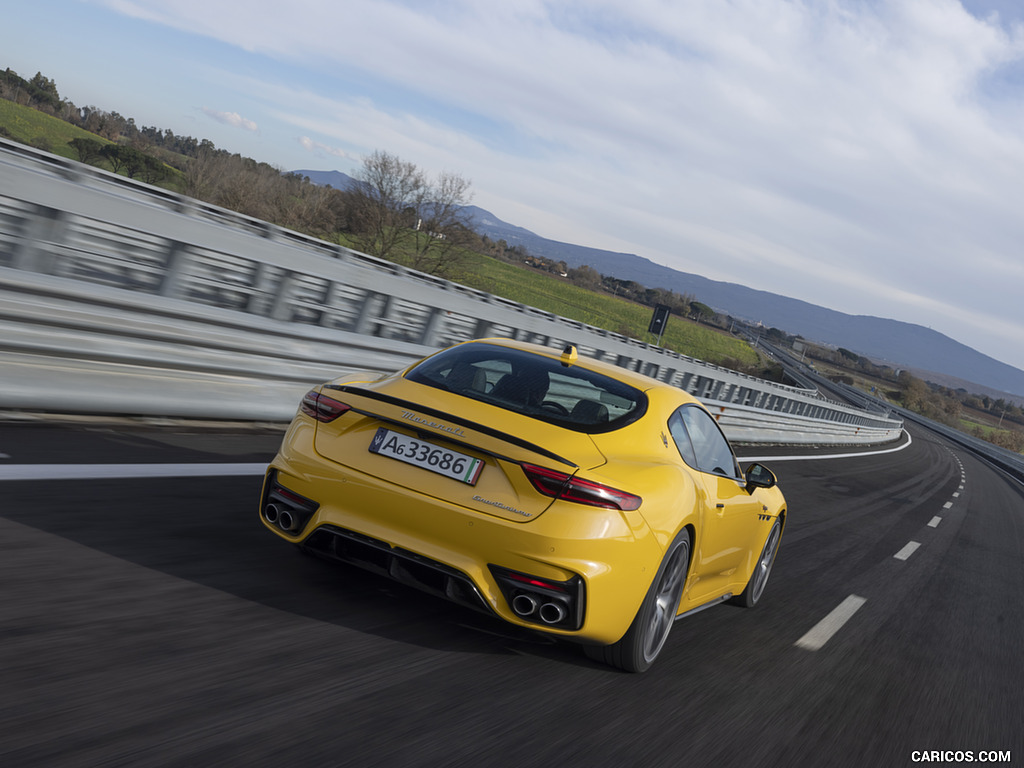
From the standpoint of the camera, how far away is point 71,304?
22.0 ft

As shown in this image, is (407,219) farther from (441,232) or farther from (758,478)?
(758,478)

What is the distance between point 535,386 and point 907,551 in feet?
28.4

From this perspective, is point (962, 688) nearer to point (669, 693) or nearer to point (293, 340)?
point (669, 693)

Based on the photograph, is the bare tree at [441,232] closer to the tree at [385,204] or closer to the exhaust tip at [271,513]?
the tree at [385,204]

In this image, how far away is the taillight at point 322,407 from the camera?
14.1 ft

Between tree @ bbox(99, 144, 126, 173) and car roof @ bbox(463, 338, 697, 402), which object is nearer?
car roof @ bbox(463, 338, 697, 402)

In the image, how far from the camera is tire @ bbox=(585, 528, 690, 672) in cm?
437

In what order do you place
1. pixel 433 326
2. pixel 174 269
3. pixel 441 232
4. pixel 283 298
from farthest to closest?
pixel 441 232, pixel 433 326, pixel 283 298, pixel 174 269

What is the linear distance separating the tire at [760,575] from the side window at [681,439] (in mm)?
1779

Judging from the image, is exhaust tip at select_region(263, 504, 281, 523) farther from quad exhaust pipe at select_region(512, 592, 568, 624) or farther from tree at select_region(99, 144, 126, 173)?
tree at select_region(99, 144, 126, 173)

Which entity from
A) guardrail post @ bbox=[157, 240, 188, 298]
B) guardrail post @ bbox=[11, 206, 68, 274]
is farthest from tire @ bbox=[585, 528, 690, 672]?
guardrail post @ bbox=[11, 206, 68, 274]

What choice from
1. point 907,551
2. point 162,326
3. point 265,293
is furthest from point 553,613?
point 265,293

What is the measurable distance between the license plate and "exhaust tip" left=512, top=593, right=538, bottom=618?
0.51 meters

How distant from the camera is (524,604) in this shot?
3941 mm
